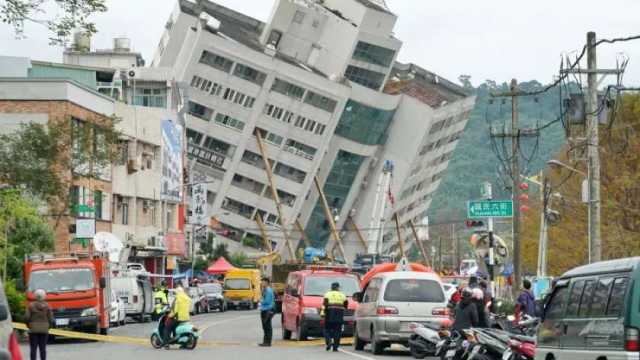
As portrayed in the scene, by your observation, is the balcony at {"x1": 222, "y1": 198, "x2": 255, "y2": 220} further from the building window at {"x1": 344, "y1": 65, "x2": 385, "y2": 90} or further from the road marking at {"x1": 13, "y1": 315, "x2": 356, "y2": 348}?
the road marking at {"x1": 13, "y1": 315, "x2": 356, "y2": 348}

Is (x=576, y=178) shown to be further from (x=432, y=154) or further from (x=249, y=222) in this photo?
(x=432, y=154)

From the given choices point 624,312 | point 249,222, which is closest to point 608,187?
point 624,312

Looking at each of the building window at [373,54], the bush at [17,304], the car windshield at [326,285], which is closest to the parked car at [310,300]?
the car windshield at [326,285]

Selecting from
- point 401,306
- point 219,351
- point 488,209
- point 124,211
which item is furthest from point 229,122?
point 401,306

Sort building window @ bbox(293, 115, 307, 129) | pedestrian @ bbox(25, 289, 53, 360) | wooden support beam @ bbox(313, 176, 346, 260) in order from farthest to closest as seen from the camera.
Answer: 1. wooden support beam @ bbox(313, 176, 346, 260)
2. building window @ bbox(293, 115, 307, 129)
3. pedestrian @ bbox(25, 289, 53, 360)

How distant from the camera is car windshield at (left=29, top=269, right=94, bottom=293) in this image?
1578 inches

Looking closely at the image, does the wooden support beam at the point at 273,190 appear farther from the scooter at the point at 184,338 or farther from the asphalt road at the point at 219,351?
the scooter at the point at 184,338

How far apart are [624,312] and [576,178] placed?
4974cm

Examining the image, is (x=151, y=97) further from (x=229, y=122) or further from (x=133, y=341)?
(x=133, y=341)

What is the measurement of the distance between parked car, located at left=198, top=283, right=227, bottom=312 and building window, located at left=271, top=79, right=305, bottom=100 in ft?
111

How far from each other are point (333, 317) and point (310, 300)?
13.8 ft

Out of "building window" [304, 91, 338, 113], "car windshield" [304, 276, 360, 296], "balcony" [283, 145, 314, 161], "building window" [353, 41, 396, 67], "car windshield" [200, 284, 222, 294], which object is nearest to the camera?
"car windshield" [304, 276, 360, 296]

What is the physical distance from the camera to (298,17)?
117750 mm

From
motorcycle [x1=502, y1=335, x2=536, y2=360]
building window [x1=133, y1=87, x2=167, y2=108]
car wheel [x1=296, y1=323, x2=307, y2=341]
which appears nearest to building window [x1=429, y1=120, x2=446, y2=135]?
building window [x1=133, y1=87, x2=167, y2=108]
